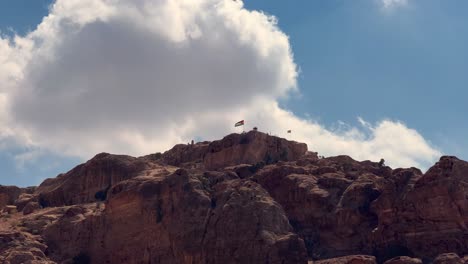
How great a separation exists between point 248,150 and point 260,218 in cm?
2526

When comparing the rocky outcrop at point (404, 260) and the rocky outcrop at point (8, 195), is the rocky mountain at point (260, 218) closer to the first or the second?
the rocky outcrop at point (404, 260)

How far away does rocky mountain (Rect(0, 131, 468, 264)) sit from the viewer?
72.1m

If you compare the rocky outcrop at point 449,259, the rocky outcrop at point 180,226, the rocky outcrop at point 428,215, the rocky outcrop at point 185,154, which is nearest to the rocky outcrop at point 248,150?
the rocky outcrop at point 185,154

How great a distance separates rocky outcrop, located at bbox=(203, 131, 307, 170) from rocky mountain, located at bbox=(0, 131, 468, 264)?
6173 mm

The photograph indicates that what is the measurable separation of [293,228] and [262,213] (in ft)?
21.4

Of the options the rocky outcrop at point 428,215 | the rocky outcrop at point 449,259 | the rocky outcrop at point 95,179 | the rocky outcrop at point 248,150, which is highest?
the rocky outcrop at point 248,150

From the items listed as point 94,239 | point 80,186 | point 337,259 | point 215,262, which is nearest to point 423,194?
point 337,259

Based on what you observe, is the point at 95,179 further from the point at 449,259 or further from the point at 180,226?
the point at 449,259

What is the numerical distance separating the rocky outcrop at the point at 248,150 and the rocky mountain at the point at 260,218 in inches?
243

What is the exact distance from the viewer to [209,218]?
77.1m

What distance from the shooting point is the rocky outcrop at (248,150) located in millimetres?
99438

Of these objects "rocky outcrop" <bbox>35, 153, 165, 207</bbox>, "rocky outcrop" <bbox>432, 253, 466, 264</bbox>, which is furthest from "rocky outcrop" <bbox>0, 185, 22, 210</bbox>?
"rocky outcrop" <bbox>432, 253, 466, 264</bbox>

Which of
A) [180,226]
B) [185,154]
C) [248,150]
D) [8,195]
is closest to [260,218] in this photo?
[180,226]

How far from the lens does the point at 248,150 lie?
99.4 m
